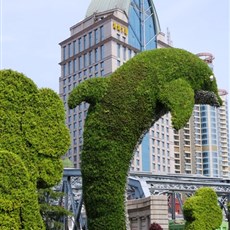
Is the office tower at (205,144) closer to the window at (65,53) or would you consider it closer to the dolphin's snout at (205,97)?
the window at (65,53)

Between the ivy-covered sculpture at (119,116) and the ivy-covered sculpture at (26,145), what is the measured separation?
1530mm

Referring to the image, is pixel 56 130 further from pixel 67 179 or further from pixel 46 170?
pixel 67 179

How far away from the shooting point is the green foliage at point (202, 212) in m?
16.5

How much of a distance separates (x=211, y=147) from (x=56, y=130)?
11062 centimetres

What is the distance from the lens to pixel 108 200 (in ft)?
42.2

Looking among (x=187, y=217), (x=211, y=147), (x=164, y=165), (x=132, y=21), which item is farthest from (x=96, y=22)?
(x=187, y=217)

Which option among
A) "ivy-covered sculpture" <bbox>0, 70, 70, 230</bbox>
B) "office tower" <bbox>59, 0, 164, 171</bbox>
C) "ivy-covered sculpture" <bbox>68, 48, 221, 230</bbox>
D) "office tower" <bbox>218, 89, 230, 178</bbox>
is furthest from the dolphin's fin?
"office tower" <bbox>218, 89, 230, 178</bbox>

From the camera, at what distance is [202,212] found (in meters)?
16.7

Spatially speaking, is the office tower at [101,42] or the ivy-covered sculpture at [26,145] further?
the office tower at [101,42]

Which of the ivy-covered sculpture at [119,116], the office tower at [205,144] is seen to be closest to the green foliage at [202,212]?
the ivy-covered sculpture at [119,116]

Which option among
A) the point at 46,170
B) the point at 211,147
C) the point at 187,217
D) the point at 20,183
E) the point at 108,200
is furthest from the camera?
the point at 211,147

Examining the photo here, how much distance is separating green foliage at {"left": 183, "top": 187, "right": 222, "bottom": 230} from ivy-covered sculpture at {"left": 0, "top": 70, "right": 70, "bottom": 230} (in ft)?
21.4

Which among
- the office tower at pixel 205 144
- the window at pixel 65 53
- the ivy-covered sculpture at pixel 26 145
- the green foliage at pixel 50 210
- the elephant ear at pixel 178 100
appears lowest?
the green foliage at pixel 50 210

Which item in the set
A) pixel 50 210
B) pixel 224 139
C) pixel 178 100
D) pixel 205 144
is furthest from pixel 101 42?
pixel 178 100
